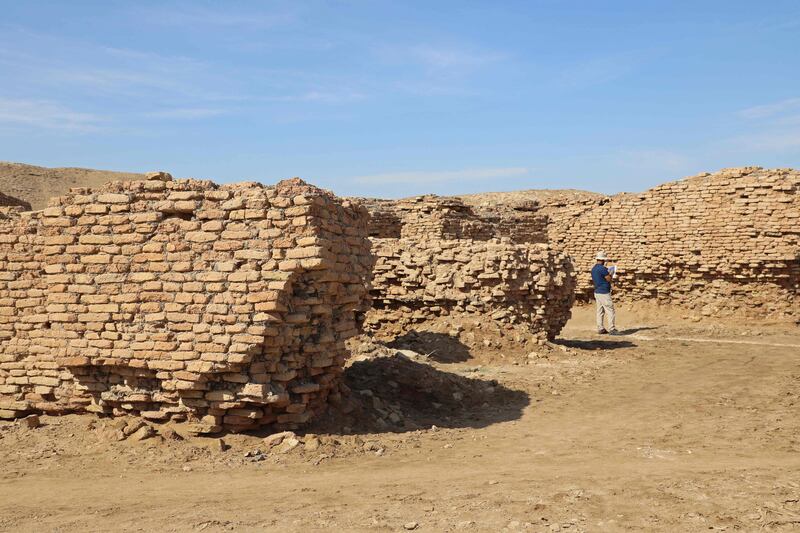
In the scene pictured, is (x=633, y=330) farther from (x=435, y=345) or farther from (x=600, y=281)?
(x=435, y=345)

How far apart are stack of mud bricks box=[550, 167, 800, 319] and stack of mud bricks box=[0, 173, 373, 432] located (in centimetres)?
1318

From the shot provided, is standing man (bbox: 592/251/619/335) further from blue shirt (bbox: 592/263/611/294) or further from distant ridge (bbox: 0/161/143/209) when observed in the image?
distant ridge (bbox: 0/161/143/209)

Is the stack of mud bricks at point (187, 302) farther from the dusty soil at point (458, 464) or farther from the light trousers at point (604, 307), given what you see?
the light trousers at point (604, 307)

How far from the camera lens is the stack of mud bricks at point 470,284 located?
12.0 m

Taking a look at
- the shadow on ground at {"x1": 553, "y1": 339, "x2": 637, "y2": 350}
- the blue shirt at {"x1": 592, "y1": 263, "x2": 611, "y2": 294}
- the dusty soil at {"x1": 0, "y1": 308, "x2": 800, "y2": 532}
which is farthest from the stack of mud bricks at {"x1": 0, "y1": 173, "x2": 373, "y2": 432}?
the blue shirt at {"x1": 592, "y1": 263, "x2": 611, "y2": 294}

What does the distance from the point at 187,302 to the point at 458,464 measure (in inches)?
111

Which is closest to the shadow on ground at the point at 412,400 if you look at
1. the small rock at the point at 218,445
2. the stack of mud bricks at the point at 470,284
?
the small rock at the point at 218,445

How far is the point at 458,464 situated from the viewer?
232 inches

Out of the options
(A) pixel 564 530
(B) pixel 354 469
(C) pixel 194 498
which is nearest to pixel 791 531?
(A) pixel 564 530

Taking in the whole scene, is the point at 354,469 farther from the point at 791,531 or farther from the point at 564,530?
the point at 791,531

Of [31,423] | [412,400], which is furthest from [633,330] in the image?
[31,423]

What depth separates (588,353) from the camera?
474 inches

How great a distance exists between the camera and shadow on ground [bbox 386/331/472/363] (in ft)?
36.3

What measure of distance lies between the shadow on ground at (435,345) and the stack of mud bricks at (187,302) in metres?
4.43
